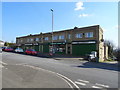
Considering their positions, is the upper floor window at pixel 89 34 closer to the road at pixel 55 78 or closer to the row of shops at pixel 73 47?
the row of shops at pixel 73 47

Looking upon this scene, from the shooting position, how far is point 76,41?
31.8 metres

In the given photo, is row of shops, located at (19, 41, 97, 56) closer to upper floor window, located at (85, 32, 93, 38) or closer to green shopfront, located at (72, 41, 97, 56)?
green shopfront, located at (72, 41, 97, 56)

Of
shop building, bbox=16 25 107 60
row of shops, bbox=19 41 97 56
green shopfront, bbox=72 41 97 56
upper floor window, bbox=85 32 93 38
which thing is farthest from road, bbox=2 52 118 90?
upper floor window, bbox=85 32 93 38

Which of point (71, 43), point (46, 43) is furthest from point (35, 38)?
point (71, 43)

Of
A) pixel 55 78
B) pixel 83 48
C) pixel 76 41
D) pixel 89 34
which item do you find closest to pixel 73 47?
pixel 76 41

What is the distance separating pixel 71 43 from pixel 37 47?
16.3 metres

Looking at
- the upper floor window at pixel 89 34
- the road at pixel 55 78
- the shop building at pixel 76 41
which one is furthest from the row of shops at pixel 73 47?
the road at pixel 55 78

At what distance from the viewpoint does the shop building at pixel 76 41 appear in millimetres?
28398

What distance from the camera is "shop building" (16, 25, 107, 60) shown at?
28.4 meters

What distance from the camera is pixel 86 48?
96.8 ft

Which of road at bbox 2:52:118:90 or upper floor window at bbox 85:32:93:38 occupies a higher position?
upper floor window at bbox 85:32:93:38

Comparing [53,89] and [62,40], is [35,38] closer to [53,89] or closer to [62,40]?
[62,40]

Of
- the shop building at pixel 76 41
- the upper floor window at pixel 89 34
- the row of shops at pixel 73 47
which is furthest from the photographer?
the upper floor window at pixel 89 34

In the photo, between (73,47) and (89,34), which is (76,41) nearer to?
(73,47)
